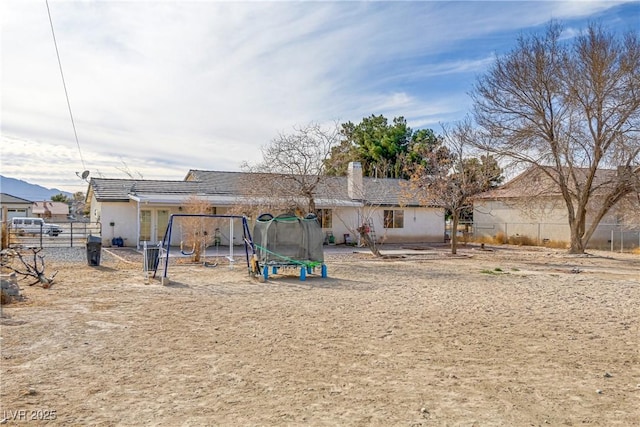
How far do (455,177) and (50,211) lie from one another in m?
60.0

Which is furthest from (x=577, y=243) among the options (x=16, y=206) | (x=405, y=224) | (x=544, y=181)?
(x=16, y=206)

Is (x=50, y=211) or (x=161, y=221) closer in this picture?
(x=161, y=221)

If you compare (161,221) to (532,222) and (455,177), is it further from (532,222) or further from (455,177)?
(532,222)

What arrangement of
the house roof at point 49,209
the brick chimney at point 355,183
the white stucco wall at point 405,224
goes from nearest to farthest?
the brick chimney at point 355,183, the white stucco wall at point 405,224, the house roof at point 49,209

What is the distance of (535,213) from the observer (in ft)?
101

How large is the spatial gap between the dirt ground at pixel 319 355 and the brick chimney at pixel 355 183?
58.0ft

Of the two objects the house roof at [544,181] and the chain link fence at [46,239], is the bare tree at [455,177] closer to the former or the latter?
the house roof at [544,181]

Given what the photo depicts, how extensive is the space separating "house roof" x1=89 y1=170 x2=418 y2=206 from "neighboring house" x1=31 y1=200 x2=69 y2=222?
42.6m

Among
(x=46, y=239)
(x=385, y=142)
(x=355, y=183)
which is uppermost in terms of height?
(x=385, y=142)

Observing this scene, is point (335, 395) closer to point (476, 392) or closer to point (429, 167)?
point (476, 392)

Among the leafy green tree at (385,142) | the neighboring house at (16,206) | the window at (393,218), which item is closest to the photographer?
the window at (393,218)

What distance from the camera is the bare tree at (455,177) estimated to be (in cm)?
2405

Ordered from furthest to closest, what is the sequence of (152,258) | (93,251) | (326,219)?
(326,219), (93,251), (152,258)

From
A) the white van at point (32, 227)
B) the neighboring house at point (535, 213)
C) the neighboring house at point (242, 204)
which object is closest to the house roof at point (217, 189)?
the neighboring house at point (242, 204)
